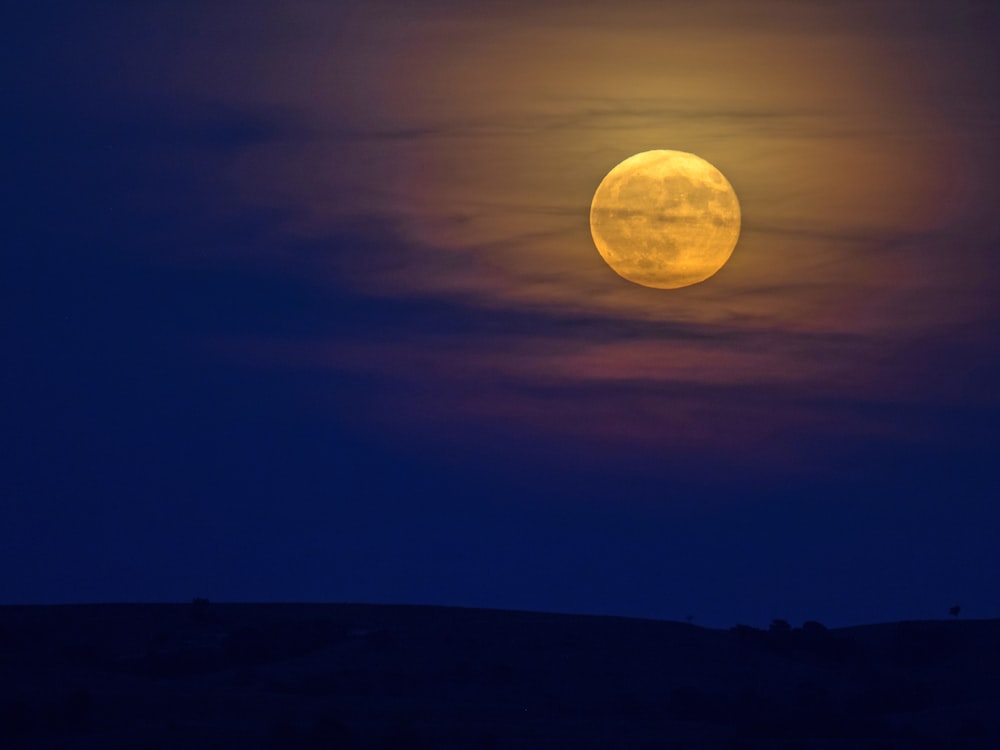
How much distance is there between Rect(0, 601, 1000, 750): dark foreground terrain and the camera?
185 feet

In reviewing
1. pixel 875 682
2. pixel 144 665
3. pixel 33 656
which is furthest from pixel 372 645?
pixel 875 682

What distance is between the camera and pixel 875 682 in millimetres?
79625

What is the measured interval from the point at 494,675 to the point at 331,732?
69.0ft

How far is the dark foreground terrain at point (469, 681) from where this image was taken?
56469 millimetres

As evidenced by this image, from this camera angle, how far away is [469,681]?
238ft

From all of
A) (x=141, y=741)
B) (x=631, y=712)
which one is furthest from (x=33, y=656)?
(x=631, y=712)

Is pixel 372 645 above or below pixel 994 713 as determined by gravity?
above

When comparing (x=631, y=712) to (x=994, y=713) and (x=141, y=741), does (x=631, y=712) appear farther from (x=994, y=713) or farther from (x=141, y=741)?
(x=141, y=741)

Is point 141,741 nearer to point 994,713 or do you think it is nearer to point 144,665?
point 144,665

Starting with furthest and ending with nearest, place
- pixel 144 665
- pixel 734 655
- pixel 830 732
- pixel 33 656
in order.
Result: pixel 734 655, pixel 144 665, pixel 33 656, pixel 830 732

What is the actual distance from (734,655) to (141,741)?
3965 centimetres

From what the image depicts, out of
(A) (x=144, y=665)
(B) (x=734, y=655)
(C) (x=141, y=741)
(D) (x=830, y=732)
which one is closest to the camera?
→ (C) (x=141, y=741)

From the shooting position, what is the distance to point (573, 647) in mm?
80625

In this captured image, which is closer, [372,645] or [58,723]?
[58,723]
